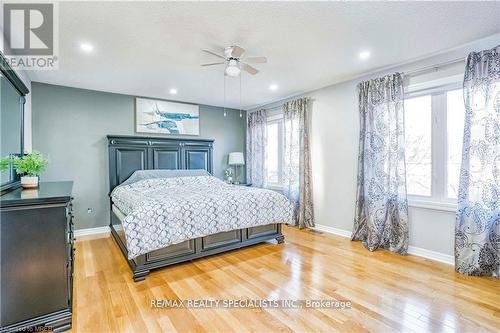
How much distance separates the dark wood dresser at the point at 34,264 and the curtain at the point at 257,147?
165 inches

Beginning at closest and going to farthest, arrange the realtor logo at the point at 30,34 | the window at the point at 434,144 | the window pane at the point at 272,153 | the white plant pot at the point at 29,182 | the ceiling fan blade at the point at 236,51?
the realtor logo at the point at 30,34 → the white plant pot at the point at 29,182 → the ceiling fan blade at the point at 236,51 → the window at the point at 434,144 → the window pane at the point at 272,153

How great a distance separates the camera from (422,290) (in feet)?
7.79

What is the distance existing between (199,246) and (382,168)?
2.72 m

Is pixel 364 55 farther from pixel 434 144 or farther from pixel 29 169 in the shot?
pixel 29 169

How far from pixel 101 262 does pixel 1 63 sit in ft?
7.70

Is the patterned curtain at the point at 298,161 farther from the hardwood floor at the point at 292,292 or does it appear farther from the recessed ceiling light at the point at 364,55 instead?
the recessed ceiling light at the point at 364,55

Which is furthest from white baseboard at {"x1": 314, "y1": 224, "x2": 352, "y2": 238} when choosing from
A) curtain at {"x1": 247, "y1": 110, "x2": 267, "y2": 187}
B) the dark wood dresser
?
the dark wood dresser

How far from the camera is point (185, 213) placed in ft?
9.52

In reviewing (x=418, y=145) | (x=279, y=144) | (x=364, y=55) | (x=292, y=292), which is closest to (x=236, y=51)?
(x=364, y=55)

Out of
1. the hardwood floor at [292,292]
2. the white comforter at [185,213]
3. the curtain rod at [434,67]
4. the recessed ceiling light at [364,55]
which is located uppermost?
the recessed ceiling light at [364,55]

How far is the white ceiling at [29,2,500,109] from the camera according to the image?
Answer: 2.11 metres

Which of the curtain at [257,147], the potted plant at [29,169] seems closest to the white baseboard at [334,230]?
the curtain at [257,147]

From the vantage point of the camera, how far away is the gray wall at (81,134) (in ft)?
13.1

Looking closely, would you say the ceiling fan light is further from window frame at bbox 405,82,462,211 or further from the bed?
window frame at bbox 405,82,462,211
